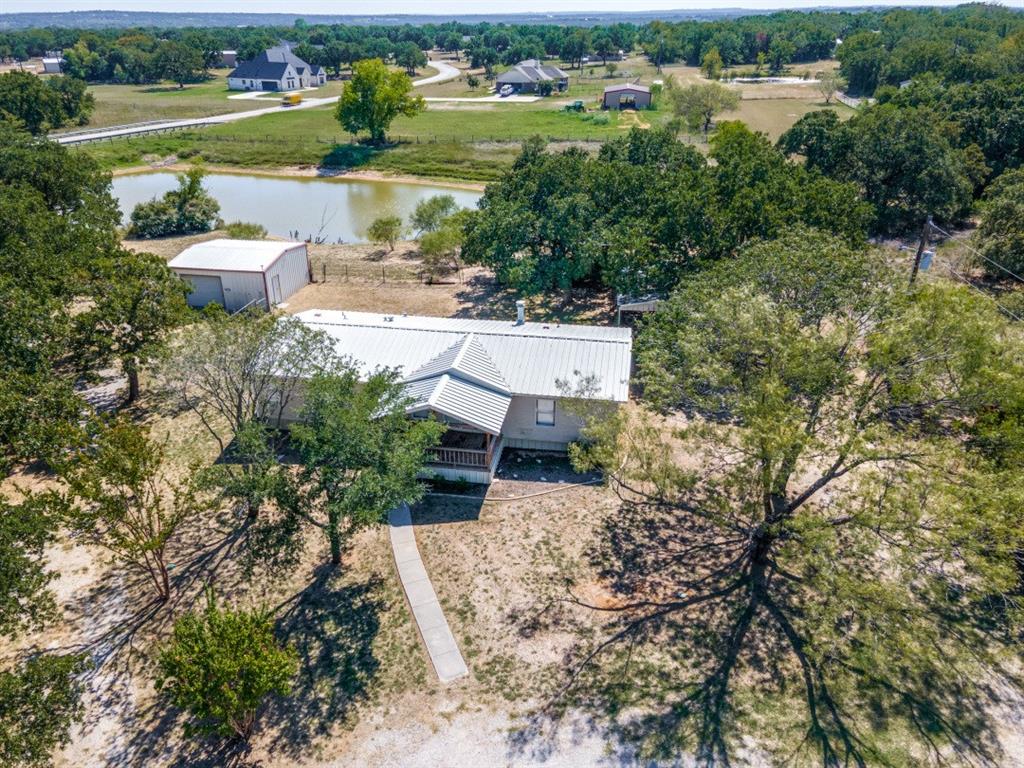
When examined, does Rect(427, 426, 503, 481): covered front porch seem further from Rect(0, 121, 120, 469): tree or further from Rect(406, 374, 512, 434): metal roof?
Rect(0, 121, 120, 469): tree

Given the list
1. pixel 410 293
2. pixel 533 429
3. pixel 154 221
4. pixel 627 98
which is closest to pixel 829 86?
pixel 627 98

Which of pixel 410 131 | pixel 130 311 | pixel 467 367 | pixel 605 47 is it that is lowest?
Answer: pixel 410 131

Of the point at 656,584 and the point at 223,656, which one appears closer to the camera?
the point at 223,656

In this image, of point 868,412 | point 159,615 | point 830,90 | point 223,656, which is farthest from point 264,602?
point 830,90

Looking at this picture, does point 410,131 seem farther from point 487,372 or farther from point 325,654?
point 325,654

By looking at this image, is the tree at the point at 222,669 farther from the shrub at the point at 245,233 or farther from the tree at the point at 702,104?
the tree at the point at 702,104

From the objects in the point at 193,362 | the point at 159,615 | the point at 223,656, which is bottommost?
the point at 159,615

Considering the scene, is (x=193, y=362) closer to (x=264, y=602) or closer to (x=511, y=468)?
(x=264, y=602)

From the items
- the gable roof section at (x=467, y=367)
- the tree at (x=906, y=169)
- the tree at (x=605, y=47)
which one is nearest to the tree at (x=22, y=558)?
the gable roof section at (x=467, y=367)
